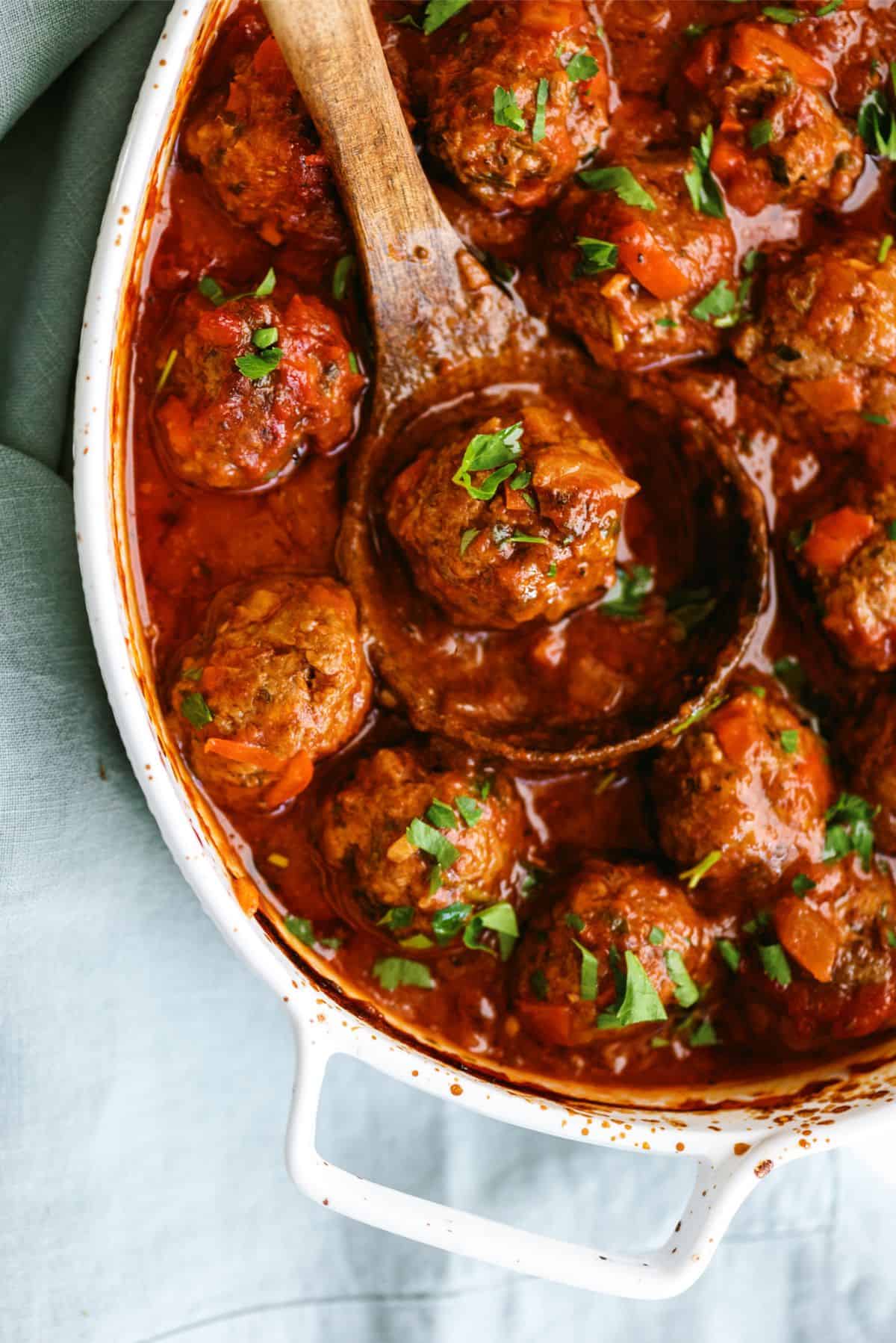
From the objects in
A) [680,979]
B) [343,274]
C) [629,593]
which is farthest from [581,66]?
[680,979]

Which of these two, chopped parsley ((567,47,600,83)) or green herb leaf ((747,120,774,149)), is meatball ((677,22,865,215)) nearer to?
green herb leaf ((747,120,774,149))

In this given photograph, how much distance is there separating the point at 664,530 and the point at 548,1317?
2.20 metres

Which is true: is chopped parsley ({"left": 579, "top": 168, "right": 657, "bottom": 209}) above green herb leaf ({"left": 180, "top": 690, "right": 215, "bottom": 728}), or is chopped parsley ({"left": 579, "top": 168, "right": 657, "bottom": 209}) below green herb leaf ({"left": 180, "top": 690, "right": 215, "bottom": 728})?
above

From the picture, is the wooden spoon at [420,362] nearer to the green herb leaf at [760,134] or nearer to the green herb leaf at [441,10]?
the green herb leaf at [441,10]

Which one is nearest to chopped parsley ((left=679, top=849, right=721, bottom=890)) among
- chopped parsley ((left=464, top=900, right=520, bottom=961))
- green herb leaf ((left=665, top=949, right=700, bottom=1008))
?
green herb leaf ((left=665, top=949, right=700, bottom=1008))

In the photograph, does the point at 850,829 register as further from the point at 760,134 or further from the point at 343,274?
the point at 343,274

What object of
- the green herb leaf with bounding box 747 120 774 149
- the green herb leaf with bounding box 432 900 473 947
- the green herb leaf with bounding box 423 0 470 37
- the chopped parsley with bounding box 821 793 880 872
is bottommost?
the chopped parsley with bounding box 821 793 880 872

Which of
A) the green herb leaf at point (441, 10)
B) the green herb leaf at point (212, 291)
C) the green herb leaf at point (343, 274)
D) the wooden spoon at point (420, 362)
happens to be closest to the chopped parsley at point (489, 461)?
the wooden spoon at point (420, 362)

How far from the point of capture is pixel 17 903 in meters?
3.08

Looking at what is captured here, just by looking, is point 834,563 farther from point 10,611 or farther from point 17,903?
point 17,903

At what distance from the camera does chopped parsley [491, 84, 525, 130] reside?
2820mm

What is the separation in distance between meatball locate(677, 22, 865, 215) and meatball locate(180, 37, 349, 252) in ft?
3.06

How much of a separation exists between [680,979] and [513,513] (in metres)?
1.17

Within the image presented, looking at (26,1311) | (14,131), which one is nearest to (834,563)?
(14,131)
